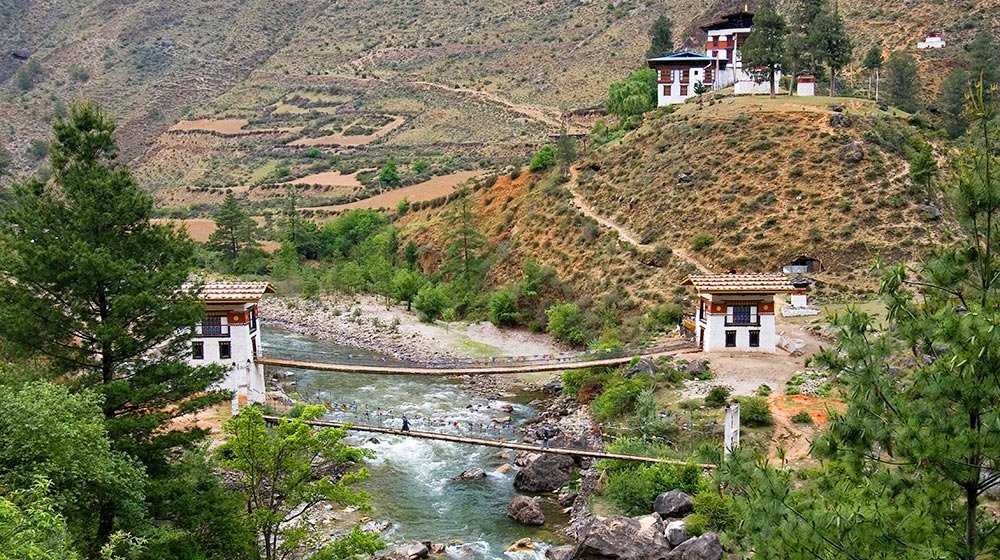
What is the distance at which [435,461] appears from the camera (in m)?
29.4

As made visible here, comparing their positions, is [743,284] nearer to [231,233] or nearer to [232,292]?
[232,292]

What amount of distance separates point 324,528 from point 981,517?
1717cm

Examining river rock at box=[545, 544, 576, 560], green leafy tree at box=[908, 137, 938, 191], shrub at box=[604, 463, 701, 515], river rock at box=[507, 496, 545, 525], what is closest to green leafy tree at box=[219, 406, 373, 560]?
river rock at box=[545, 544, 576, 560]

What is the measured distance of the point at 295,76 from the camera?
4483 inches

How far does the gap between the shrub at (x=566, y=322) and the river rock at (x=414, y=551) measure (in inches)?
779

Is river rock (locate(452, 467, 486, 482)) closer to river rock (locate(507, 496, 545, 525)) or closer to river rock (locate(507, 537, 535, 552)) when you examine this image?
river rock (locate(507, 496, 545, 525))

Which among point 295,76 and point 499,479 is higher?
point 295,76

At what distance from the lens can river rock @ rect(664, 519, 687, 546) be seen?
20.9m

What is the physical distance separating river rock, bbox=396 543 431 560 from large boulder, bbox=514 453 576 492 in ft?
16.0

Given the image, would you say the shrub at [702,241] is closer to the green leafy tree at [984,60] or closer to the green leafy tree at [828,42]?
the green leafy tree at [828,42]

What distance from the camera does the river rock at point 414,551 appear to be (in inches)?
875

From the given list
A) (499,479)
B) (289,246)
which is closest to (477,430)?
(499,479)

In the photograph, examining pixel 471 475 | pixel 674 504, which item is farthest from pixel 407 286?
pixel 674 504

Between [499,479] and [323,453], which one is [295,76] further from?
[323,453]
